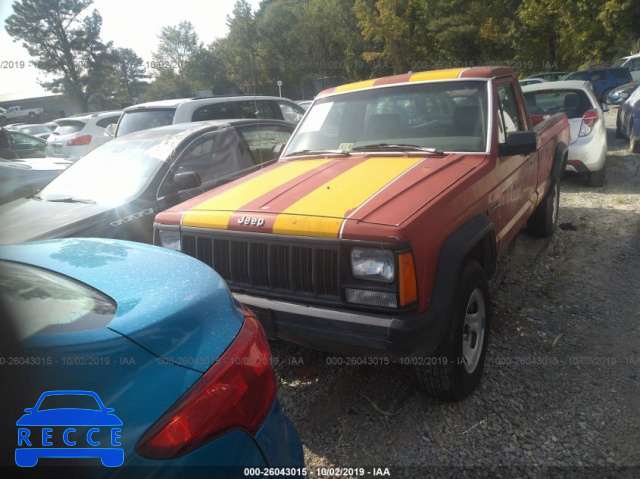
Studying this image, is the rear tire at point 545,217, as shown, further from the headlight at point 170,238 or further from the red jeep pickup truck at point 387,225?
the headlight at point 170,238

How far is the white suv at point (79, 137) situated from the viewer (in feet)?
35.8

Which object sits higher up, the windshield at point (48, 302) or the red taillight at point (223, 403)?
the windshield at point (48, 302)

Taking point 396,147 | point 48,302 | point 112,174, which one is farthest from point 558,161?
point 48,302

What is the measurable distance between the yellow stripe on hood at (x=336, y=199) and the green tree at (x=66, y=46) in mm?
2687

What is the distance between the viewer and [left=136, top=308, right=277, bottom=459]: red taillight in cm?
117

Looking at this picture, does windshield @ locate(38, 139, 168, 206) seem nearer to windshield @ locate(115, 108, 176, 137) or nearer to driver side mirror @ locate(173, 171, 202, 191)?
A: driver side mirror @ locate(173, 171, 202, 191)

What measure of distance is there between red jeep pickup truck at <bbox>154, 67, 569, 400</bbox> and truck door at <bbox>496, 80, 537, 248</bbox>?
0.08 ft

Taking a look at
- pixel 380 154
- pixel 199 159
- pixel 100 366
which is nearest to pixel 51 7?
pixel 199 159

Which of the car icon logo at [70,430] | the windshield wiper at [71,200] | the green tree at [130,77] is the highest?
the green tree at [130,77]

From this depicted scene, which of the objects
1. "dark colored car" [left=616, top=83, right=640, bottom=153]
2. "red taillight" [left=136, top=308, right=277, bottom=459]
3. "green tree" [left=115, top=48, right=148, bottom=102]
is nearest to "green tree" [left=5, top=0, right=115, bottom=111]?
"red taillight" [left=136, top=308, right=277, bottom=459]

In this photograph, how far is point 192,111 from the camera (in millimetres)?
6668

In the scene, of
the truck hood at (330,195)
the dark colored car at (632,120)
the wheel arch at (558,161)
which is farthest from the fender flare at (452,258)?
the dark colored car at (632,120)

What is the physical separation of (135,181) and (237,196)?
1.67m

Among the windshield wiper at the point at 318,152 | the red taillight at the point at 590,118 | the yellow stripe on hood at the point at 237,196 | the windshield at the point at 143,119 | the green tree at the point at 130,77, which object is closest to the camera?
the yellow stripe on hood at the point at 237,196
